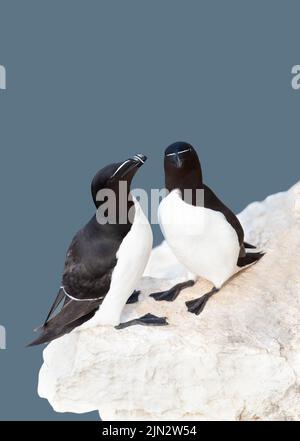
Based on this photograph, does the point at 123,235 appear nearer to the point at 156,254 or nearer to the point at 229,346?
the point at 229,346

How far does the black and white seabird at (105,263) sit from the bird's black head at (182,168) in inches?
9.0

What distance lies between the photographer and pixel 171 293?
5.95m

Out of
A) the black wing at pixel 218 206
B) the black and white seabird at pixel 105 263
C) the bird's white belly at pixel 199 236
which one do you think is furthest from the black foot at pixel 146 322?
the black wing at pixel 218 206

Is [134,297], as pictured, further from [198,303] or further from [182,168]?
[182,168]

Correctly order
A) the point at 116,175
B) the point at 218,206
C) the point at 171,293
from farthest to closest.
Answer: the point at 171,293 → the point at 218,206 → the point at 116,175

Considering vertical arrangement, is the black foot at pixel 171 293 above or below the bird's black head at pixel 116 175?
below

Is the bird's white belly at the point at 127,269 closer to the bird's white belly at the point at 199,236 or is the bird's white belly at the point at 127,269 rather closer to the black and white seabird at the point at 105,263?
the black and white seabird at the point at 105,263

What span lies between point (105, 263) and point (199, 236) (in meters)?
0.60

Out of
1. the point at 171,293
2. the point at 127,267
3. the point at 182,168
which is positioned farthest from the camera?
the point at 171,293

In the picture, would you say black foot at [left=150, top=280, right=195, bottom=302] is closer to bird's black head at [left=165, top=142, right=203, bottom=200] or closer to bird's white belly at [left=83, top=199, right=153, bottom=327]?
bird's white belly at [left=83, top=199, right=153, bottom=327]

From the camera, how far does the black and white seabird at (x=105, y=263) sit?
5.39 metres

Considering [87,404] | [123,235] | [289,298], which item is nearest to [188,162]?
[123,235]

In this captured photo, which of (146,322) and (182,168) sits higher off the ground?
(182,168)

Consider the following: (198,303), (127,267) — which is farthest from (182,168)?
(198,303)
